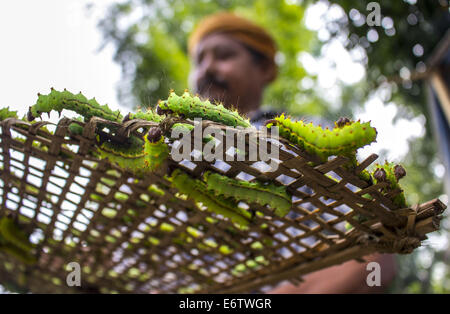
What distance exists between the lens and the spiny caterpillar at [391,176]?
2.30 ft

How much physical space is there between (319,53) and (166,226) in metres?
1.69

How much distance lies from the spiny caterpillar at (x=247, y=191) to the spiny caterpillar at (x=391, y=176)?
17 centimetres

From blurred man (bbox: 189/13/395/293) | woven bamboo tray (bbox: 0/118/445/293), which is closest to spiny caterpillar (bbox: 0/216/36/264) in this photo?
woven bamboo tray (bbox: 0/118/445/293)

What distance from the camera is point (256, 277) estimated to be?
1.08m

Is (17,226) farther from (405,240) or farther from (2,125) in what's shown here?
(405,240)

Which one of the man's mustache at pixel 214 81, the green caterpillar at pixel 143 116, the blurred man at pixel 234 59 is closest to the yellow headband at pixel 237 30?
the blurred man at pixel 234 59

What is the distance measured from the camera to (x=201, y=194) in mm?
766

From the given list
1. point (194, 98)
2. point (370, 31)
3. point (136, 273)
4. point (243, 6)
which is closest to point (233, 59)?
point (370, 31)

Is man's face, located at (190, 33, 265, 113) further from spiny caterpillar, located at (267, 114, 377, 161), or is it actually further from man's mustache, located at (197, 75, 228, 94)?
spiny caterpillar, located at (267, 114, 377, 161)

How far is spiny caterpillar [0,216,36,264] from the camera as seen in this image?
1023 millimetres

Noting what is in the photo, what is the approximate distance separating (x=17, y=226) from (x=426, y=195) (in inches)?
101

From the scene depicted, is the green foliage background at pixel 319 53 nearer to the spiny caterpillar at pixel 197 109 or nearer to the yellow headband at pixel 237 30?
the spiny caterpillar at pixel 197 109

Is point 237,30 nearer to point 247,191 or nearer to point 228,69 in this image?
point 228,69

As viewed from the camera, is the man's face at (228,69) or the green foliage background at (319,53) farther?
the man's face at (228,69)
